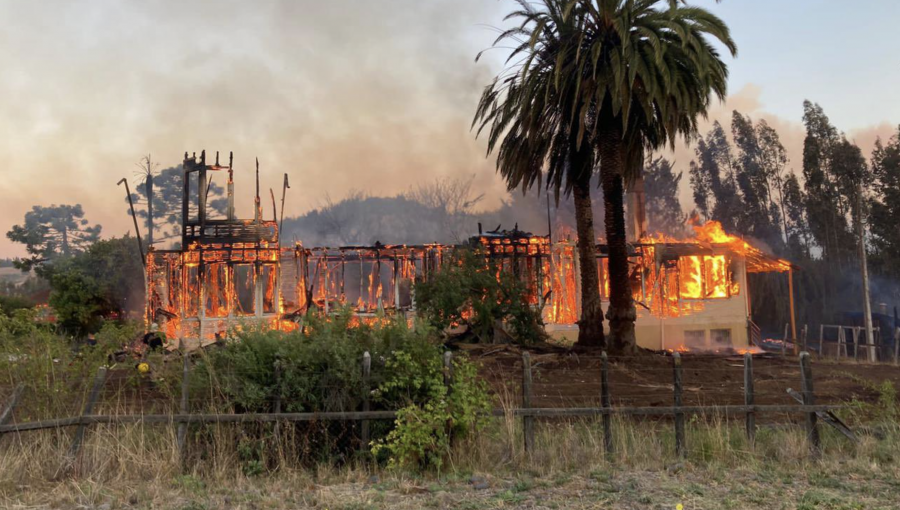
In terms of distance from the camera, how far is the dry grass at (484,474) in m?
7.22

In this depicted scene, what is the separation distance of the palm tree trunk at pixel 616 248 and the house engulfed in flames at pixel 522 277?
8.08 meters

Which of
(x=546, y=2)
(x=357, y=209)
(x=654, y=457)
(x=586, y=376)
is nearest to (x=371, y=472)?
(x=654, y=457)

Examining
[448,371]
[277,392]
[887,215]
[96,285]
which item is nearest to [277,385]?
[277,392]

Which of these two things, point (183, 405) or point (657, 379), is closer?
point (183, 405)

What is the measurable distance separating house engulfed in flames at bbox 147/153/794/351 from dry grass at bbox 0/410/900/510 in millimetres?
17159

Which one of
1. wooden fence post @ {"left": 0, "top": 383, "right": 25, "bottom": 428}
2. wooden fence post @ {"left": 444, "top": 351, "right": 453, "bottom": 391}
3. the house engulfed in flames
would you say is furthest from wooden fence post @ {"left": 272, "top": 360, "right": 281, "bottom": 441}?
the house engulfed in flames

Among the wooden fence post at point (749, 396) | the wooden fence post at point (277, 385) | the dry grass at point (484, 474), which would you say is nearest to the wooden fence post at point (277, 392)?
the wooden fence post at point (277, 385)

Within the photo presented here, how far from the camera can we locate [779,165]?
59.2 m

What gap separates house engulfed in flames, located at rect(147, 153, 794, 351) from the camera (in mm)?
27531

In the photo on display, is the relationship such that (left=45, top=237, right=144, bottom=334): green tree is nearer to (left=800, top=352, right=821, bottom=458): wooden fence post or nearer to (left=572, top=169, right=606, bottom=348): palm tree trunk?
(left=572, top=169, right=606, bottom=348): palm tree trunk

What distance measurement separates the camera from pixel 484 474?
820 centimetres

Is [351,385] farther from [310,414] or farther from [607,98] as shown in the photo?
[607,98]

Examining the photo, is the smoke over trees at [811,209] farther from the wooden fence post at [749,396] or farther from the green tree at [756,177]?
the wooden fence post at [749,396]

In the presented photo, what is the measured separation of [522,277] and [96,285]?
92.5ft
